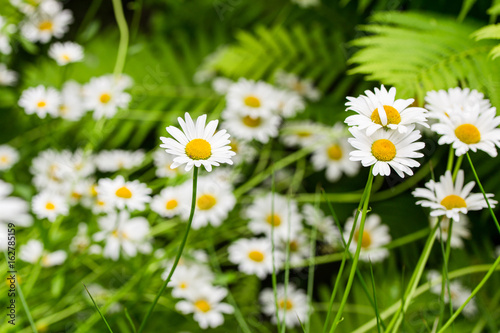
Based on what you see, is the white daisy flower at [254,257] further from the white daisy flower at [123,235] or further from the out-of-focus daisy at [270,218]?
the white daisy flower at [123,235]

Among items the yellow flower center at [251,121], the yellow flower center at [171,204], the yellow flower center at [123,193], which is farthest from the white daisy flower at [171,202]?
the yellow flower center at [251,121]

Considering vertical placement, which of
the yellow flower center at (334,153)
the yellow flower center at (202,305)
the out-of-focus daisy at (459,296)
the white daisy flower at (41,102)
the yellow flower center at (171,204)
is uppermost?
the white daisy flower at (41,102)

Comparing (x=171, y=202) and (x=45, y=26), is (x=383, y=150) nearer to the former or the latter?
(x=171, y=202)

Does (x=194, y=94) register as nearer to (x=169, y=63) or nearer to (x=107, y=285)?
(x=169, y=63)

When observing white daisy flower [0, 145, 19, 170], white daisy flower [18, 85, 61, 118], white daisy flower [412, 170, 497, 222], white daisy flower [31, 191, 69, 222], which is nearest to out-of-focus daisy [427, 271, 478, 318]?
white daisy flower [412, 170, 497, 222]

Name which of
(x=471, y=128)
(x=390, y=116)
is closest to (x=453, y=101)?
(x=471, y=128)

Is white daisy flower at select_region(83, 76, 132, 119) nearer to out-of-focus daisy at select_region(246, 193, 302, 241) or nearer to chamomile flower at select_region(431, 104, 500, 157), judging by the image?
out-of-focus daisy at select_region(246, 193, 302, 241)

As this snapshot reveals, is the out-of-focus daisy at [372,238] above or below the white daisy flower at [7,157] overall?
below

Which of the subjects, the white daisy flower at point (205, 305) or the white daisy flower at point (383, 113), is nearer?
the white daisy flower at point (383, 113)
